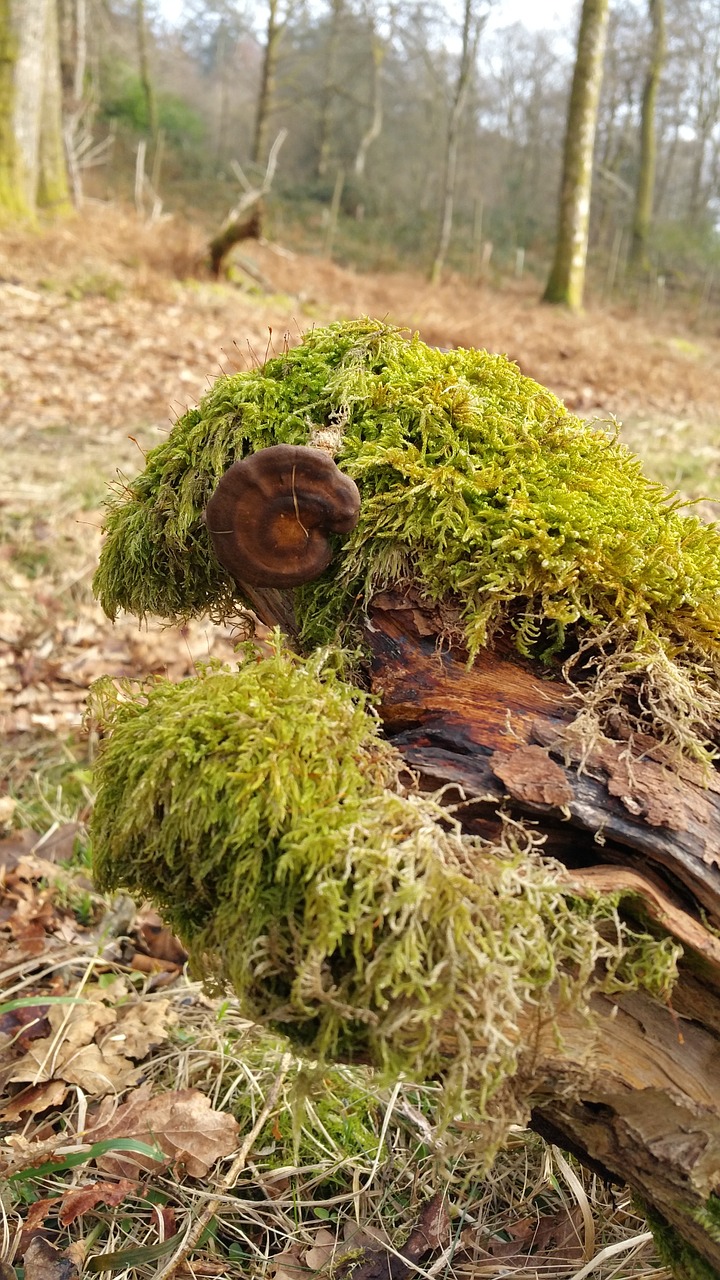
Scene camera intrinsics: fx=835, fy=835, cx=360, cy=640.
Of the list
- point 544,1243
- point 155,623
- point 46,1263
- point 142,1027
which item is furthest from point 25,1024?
point 155,623

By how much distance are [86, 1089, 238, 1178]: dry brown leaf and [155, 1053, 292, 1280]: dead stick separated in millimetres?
49

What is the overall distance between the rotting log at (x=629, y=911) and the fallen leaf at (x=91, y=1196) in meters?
1.11

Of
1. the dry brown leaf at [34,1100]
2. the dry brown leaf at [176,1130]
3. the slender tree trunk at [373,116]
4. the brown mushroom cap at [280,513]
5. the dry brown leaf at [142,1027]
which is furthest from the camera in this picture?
the slender tree trunk at [373,116]

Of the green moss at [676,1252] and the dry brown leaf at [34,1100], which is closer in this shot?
the green moss at [676,1252]

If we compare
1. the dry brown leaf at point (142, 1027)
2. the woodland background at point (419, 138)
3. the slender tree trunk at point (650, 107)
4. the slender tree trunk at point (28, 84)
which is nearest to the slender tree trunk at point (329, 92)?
the woodland background at point (419, 138)

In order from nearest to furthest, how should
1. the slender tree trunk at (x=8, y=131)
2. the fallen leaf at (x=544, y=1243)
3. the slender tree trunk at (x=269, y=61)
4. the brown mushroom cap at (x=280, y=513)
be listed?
the brown mushroom cap at (x=280, y=513) → the fallen leaf at (x=544, y=1243) → the slender tree trunk at (x=8, y=131) → the slender tree trunk at (x=269, y=61)

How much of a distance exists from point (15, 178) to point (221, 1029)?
14.8 metres

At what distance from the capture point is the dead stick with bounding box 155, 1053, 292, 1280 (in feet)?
6.07

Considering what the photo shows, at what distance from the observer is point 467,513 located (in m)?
1.75

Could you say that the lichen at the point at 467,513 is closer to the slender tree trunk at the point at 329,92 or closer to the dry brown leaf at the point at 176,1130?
the dry brown leaf at the point at 176,1130

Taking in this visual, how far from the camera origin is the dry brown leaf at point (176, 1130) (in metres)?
2.14

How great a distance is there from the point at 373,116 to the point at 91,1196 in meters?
39.6

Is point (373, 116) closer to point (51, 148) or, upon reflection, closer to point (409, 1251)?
point (51, 148)

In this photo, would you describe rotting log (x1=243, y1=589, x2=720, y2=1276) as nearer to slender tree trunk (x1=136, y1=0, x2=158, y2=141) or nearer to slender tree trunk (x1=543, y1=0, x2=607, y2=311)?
slender tree trunk (x1=543, y1=0, x2=607, y2=311)
